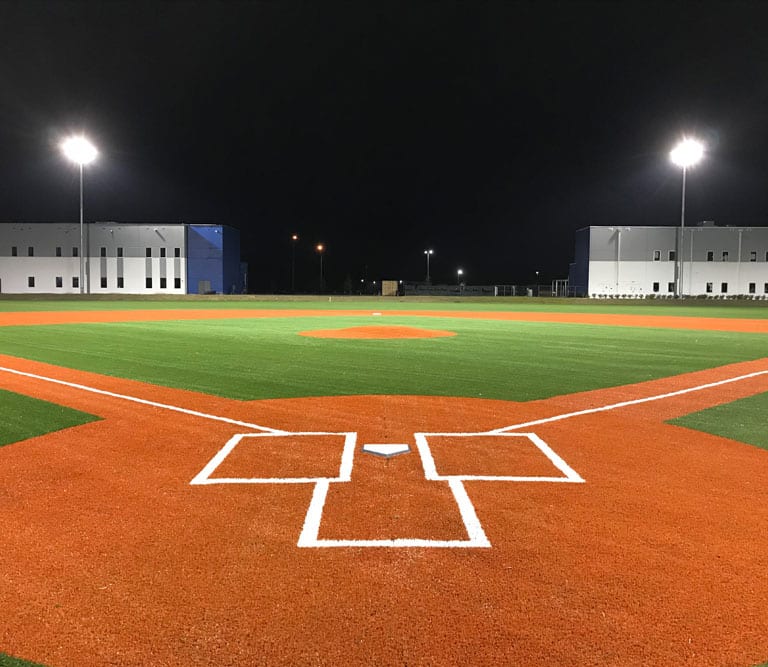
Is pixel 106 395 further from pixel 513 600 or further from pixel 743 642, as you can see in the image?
pixel 743 642

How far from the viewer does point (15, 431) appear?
7.06 metres

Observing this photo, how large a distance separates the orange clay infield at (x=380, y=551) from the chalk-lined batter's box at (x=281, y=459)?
36 millimetres

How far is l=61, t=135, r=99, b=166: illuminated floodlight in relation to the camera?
46562mm

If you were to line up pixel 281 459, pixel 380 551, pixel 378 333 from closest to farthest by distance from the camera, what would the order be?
pixel 380 551, pixel 281 459, pixel 378 333

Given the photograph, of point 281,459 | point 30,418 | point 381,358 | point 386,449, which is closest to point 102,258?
point 381,358

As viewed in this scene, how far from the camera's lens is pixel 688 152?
148ft

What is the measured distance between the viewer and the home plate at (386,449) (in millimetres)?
6027

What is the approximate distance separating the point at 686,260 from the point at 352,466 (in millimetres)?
70236

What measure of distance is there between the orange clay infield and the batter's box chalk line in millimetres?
43

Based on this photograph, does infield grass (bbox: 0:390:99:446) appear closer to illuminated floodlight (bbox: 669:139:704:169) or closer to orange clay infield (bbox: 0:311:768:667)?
orange clay infield (bbox: 0:311:768:667)

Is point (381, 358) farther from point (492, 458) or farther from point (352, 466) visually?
point (352, 466)

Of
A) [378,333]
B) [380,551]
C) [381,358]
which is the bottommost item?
[380,551]

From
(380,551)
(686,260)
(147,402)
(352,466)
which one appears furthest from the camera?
(686,260)

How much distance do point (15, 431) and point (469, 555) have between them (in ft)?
19.3
